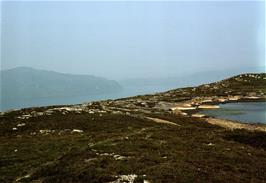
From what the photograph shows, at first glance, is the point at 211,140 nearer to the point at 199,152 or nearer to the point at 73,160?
the point at 199,152

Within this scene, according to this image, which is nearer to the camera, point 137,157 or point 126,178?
point 126,178

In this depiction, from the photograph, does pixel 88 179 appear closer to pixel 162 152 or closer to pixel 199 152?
pixel 162 152

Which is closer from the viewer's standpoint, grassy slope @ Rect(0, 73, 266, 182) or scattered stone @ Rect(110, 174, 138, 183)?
scattered stone @ Rect(110, 174, 138, 183)

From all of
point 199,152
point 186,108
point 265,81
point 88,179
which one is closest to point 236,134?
point 199,152

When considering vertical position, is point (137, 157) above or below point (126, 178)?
above

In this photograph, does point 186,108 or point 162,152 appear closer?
point 162,152

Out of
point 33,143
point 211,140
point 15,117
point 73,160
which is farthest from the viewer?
point 15,117

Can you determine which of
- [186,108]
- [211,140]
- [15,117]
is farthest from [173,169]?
[186,108]

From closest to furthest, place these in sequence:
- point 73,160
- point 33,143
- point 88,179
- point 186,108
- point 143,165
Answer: point 88,179 < point 143,165 < point 73,160 < point 33,143 < point 186,108

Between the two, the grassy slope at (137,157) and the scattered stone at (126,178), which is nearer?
the scattered stone at (126,178)
